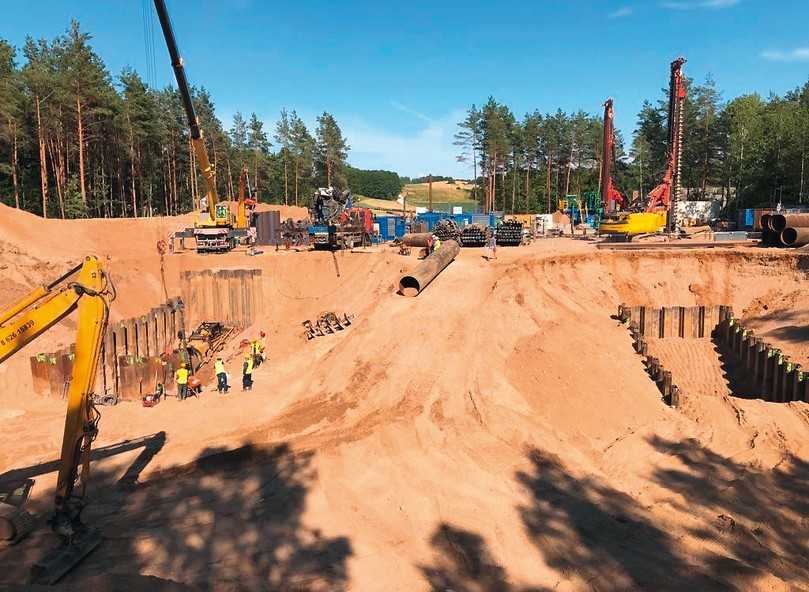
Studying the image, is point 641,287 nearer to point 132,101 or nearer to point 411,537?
point 411,537

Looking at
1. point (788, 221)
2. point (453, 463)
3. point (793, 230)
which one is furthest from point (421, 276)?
point (788, 221)

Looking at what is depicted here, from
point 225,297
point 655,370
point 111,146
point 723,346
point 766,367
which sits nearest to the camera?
point 655,370

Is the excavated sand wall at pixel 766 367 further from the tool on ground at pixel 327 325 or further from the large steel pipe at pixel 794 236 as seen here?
the tool on ground at pixel 327 325

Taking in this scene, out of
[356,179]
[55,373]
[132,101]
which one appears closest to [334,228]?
[55,373]

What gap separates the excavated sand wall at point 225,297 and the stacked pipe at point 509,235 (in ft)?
44.8

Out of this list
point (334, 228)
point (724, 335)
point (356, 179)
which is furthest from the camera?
point (356, 179)

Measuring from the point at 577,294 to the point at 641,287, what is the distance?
141 inches

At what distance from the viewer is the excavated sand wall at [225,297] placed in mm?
26453

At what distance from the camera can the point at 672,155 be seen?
33531 mm

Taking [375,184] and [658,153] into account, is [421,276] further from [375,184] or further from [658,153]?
[375,184]

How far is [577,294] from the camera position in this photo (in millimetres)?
23500

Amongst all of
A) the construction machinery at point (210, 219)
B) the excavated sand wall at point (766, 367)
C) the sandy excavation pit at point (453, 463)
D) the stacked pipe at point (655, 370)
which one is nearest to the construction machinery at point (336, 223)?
the construction machinery at point (210, 219)

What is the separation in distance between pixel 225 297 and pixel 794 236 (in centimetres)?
2718

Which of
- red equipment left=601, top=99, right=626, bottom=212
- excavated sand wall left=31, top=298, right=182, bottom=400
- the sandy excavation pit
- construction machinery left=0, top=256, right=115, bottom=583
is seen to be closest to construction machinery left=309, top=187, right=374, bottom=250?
the sandy excavation pit
